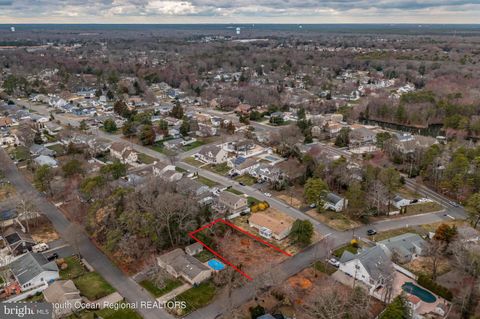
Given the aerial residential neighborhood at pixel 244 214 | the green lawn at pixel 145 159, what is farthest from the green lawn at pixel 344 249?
the green lawn at pixel 145 159

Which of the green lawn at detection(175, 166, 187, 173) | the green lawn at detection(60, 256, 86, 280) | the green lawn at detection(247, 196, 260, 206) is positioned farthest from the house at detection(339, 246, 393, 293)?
the green lawn at detection(175, 166, 187, 173)

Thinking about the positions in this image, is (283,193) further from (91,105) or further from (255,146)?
(91,105)

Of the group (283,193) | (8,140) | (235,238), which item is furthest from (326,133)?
(8,140)

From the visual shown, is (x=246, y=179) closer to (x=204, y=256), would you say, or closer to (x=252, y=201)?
(x=252, y=201)

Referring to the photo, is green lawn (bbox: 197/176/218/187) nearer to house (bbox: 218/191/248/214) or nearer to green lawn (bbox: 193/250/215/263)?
house (bbox: 218/191/248/214)

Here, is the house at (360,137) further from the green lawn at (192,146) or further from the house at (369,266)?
the house at (369,266)

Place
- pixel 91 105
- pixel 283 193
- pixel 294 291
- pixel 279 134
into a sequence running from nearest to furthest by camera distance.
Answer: pixel 294 291, pixel 283 193, pixel 279 134, pixel 91 105

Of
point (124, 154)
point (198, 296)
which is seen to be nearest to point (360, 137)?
point (124, 154)
